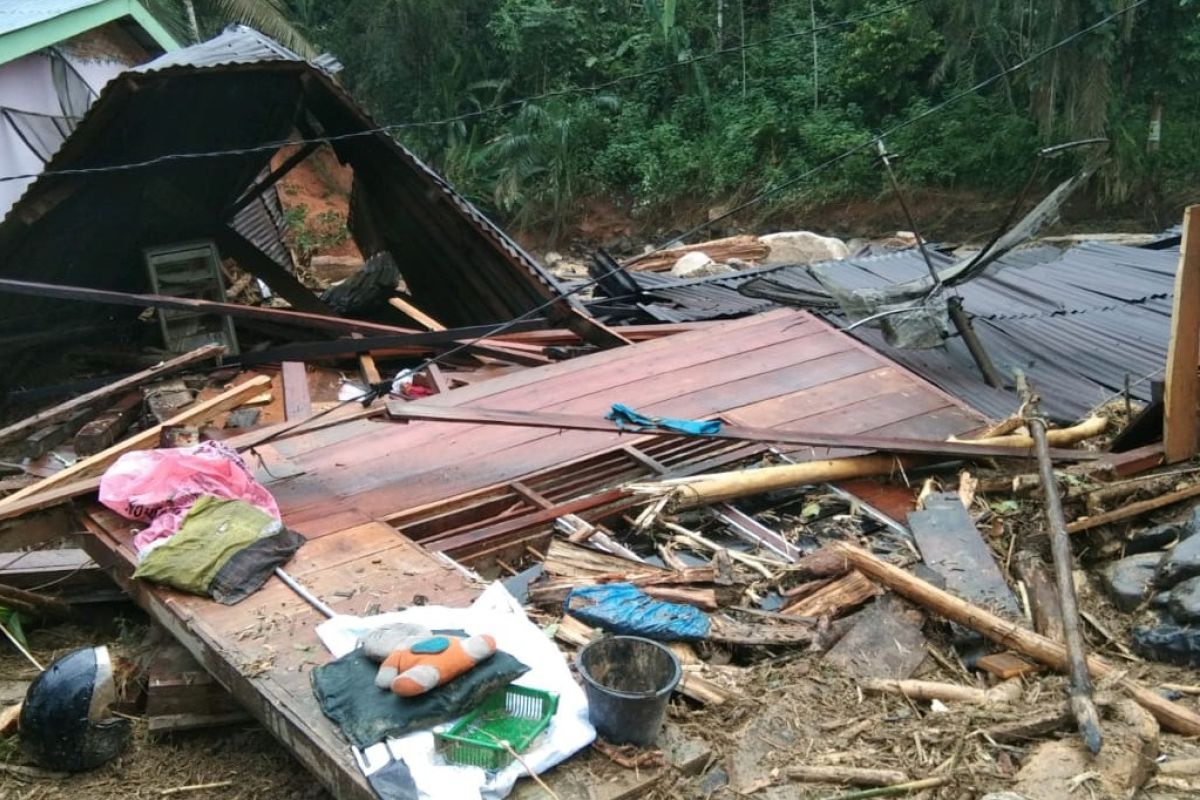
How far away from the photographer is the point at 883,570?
443cm

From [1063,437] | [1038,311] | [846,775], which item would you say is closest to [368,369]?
[1063,437]

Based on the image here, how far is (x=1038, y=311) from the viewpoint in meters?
9.06

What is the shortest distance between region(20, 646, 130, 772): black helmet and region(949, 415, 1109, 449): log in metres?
4.87

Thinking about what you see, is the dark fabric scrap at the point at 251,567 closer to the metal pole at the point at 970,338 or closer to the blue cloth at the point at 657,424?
the blue cloth at the point at 657,424

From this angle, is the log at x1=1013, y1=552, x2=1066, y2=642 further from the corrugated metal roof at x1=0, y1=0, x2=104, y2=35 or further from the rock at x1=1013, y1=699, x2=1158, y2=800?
the corrugated metal roof at x1=0, y1=0, x2=104, y2=35

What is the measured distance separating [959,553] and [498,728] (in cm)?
273

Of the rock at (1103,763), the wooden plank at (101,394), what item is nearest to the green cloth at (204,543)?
the wooden plank at (101,394)

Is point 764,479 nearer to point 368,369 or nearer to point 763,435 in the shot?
point 763,435

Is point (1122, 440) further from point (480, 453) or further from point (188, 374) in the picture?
point (188, 374)

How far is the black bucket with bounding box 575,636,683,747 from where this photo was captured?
323 cm

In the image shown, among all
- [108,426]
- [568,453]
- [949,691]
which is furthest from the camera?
[108,426]

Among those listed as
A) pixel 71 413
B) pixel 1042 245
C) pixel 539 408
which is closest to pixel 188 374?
pixel 71 413

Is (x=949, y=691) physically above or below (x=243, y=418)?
below

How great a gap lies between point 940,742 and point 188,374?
667 centimetres
